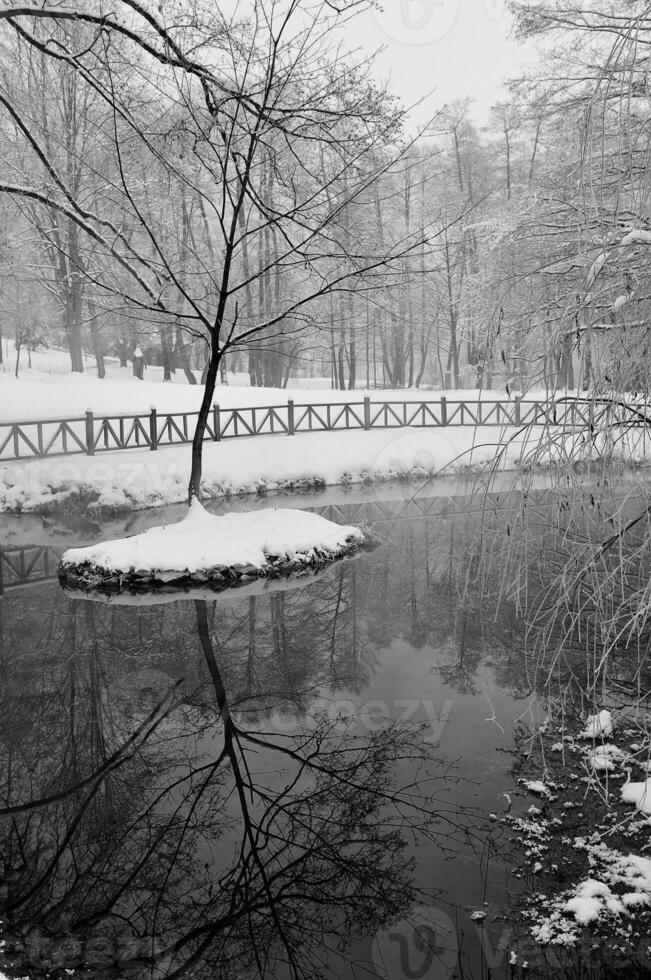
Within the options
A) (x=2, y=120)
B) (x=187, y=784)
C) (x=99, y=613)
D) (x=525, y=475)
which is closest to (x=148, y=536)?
(x=99, y=613)

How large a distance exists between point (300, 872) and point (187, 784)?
1375 mm

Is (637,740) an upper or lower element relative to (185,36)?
lower

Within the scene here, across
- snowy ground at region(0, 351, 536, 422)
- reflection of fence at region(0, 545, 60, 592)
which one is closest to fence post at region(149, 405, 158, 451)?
snowy ground at region(0, 351, 536, 422)

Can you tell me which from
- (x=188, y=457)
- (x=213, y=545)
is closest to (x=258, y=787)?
(x=213, y=545)

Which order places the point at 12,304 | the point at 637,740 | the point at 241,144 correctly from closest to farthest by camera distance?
the point at 637,740, the point at 241,144, the point at 12,304

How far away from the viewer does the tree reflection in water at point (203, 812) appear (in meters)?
4.31

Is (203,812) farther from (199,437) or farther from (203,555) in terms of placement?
(199,437)

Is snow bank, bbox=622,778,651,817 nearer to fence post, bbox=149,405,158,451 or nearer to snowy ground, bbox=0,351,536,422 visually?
fence post, bbox=149,405,158,451

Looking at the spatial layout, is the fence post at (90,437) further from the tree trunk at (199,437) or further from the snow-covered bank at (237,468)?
the tree trunk at (199,437)

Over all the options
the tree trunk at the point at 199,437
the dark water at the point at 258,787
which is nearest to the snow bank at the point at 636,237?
the dark water at the point at 258,787

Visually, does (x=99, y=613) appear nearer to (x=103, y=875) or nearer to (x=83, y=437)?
(x=103, y=875)

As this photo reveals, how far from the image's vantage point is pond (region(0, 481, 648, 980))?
4.25 meters

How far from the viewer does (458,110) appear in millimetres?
34844

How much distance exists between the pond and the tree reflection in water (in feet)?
0.05
